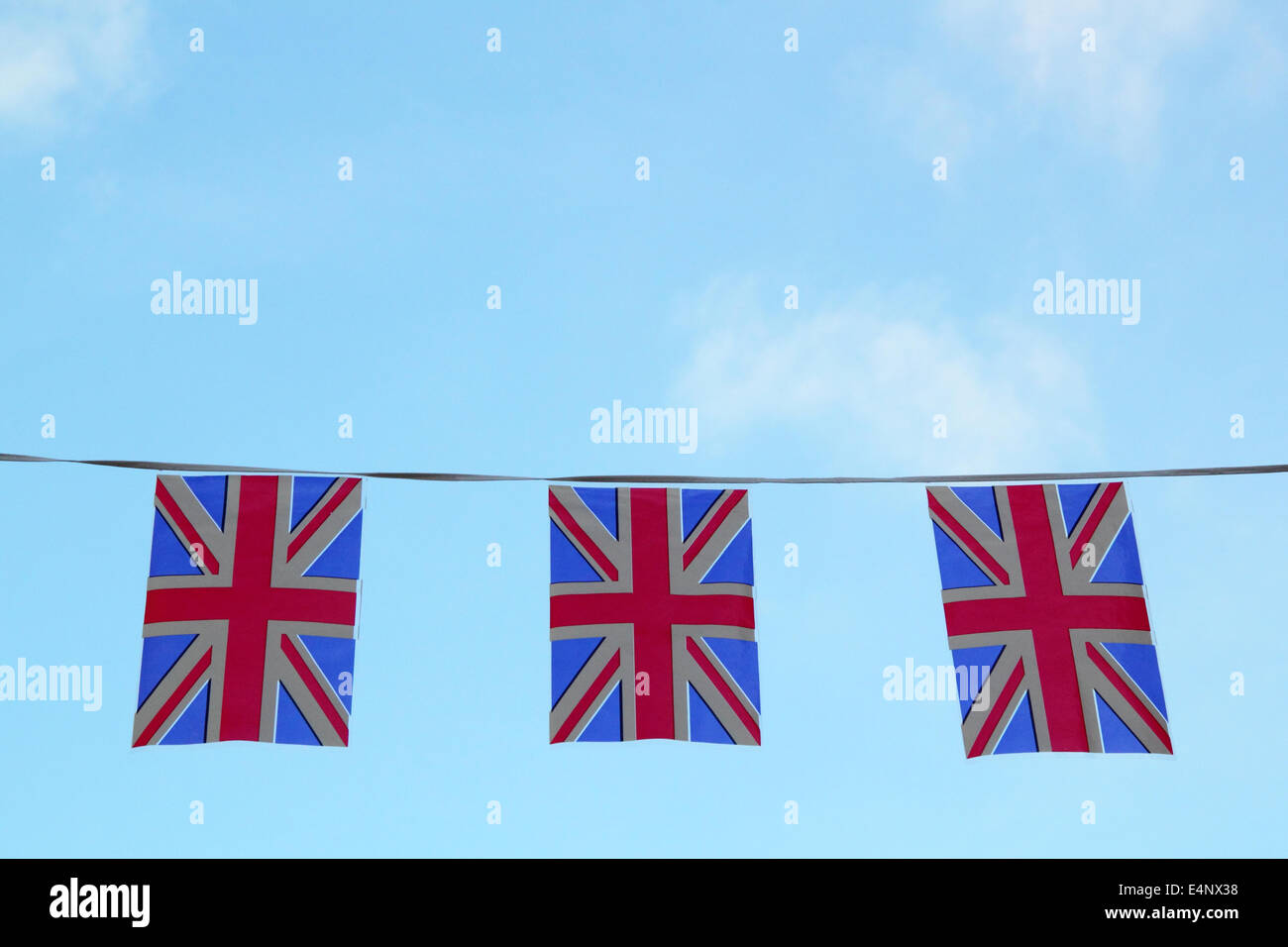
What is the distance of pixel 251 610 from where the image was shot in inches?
450

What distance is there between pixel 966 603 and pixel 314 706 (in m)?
4.86

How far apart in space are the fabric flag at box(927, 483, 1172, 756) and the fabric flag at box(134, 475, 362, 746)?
4510 millimetres

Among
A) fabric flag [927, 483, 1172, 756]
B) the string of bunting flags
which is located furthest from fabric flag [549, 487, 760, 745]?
fabric flag [927, 483, 1172, 756]

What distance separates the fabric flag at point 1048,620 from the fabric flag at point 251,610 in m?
4.51

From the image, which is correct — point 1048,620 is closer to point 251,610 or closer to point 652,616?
point 652,616

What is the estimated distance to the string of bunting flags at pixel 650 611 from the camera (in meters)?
11.2

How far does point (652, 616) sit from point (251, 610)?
2.96 m

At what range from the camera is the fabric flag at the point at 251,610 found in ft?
36.7

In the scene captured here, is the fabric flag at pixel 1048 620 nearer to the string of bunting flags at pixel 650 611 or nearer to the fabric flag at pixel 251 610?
the string of bunting flags at pixel 650 611

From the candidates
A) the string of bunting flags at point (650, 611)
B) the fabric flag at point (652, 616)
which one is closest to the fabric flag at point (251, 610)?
the string of bunting flags at point (650, 611)

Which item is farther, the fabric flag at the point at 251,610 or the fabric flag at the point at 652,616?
the fabric flag at the point at 652,616
